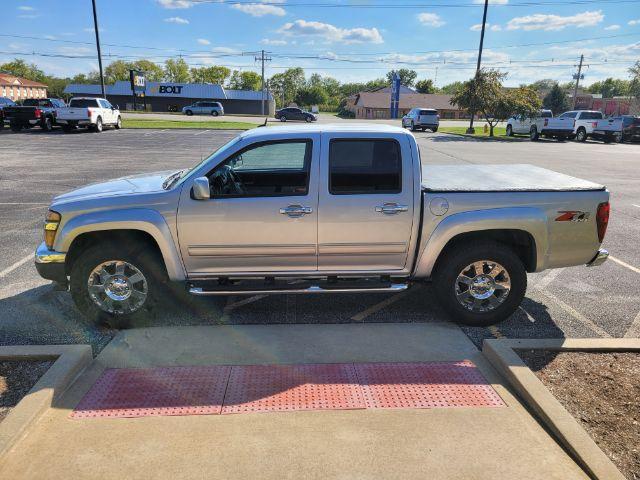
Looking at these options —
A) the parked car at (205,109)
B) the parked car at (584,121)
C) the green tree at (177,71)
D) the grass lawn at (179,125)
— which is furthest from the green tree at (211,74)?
the parked car at (584,121)

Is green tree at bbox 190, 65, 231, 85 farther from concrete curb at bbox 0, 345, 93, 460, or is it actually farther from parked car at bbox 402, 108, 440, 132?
concrete curb at bbox 0, 345, 93, 460

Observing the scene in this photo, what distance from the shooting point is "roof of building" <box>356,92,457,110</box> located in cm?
9500

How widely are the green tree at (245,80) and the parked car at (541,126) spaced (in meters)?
126

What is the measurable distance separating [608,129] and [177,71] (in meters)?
135

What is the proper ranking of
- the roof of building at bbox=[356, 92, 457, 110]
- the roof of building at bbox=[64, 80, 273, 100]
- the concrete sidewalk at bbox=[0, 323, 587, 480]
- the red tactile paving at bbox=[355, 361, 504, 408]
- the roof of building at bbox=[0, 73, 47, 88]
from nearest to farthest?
the concrete sidewalk at bbox=[0, 323, 587, 480] < the red tactile paving at bbox=[355, 361, 504, 408] < the roof of building at bbox=[64, 80, 273, 100] < the roof of building at bbox=[0, 73, 47, 88] < the roof of building at bbox=[356, 92, 457, 110]

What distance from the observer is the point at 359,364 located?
4082 mm

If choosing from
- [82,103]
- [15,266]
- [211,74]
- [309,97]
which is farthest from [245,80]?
[15,266]

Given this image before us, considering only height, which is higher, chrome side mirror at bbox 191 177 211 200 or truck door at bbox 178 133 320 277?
chrome side mirror at bbox 191 177 211 200

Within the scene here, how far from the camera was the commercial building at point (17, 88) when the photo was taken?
93625mm

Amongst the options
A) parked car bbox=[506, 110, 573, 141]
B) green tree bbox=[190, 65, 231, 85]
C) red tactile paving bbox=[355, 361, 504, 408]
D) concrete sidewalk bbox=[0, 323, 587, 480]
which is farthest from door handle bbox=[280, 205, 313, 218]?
green tree bbox=[190, 65, 231, 85]

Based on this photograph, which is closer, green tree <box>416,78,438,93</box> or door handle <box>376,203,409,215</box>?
door handle <box>376,203,409,215</box>

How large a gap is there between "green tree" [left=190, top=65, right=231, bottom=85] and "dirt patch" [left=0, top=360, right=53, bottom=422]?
150210 mm

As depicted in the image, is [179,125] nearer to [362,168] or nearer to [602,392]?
[362,168]

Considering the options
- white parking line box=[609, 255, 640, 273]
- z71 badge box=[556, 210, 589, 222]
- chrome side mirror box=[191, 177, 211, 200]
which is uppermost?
chrome side mirror box=[191, 177, 211, 200]
